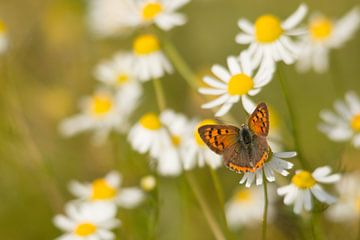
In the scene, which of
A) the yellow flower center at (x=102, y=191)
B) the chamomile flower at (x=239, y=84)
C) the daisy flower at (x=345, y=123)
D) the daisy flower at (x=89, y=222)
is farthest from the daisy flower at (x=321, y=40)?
the daisy flower at (x=89, y=222)

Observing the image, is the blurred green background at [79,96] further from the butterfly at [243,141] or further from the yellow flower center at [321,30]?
the butterfly at [243,141]

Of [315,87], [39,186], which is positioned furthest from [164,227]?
[315,87]

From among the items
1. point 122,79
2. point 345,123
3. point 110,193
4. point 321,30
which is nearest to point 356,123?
point 345,123

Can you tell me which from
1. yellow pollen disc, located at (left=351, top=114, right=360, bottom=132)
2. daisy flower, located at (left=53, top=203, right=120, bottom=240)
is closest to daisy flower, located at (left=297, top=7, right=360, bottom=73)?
yellow pollen disc, located at (left=351, top=114, right=360, bottom=132)

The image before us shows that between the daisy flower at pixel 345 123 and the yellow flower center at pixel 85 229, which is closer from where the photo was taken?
the yellow flower center at pixel 85 229

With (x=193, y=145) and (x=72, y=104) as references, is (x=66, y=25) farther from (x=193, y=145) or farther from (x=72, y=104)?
(x=193, y=145)

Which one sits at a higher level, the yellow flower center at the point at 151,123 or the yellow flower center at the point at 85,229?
the yellow flower center at the point at 151,123
